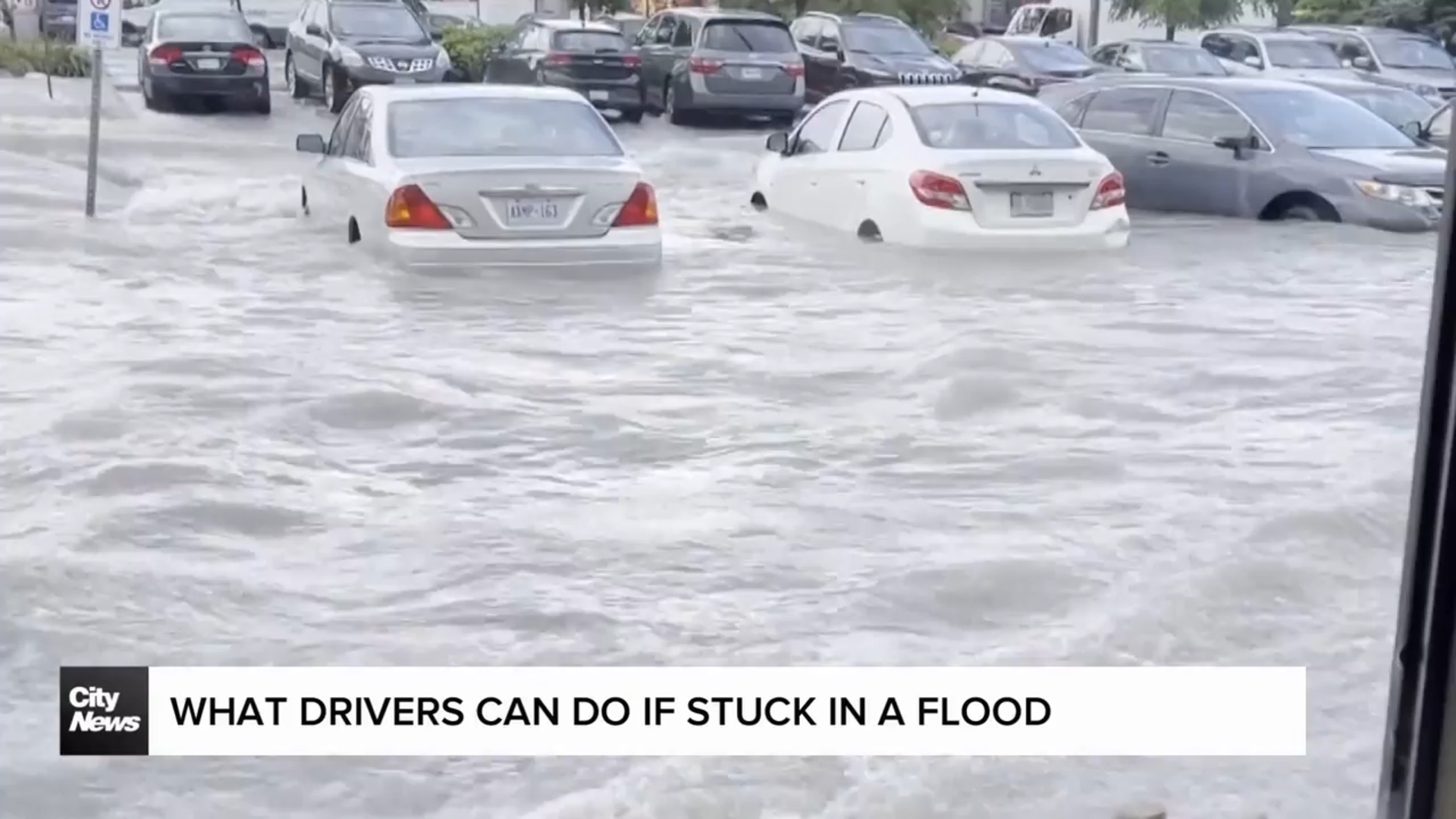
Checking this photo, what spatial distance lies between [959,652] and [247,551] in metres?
2.49

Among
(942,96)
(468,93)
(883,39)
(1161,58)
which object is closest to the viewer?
(468,93)

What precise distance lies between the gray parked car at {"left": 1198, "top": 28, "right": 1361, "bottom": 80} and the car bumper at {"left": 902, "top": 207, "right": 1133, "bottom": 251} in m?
14.0

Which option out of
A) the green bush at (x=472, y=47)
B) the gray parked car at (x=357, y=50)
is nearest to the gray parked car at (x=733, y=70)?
the gray parked car at (x=357, y=50)

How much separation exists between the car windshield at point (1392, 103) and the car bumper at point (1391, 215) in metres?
5.52

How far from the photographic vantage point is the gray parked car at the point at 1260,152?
14.1 m

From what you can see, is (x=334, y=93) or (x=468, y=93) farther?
(x=334, y=93)

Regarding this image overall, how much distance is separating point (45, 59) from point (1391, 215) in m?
21.4

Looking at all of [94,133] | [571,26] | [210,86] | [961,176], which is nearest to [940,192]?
[961,176]

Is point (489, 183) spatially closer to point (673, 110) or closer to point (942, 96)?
point (942, 96)

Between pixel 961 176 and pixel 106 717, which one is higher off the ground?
pixel 961 176

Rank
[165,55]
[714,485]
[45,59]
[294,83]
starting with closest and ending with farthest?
1. [714,485]
2. [165,55]
3. [45,59]
4. [294,83]

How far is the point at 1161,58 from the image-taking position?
27719 millimetres

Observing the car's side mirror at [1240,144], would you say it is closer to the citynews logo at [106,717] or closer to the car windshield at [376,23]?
the citynews logo at [106,717]

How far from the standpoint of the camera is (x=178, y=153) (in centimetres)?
2159
